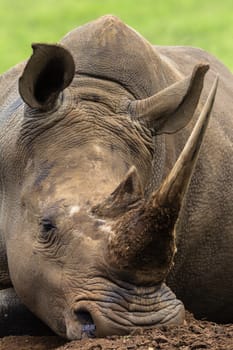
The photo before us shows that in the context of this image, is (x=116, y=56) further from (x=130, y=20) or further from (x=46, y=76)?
(x=130, y=20)

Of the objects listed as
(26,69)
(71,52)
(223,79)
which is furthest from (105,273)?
(223,79)

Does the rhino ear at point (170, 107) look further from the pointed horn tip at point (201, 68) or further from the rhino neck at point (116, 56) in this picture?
the rhino neck at point (116, 56)

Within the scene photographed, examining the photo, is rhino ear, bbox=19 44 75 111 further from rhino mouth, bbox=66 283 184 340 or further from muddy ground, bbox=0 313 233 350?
muddy ground, bbox=0 313 233 350

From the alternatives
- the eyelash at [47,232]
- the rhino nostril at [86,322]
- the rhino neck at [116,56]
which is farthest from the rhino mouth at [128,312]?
the rhino neck at [116,56]

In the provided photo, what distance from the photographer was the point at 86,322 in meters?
7.63

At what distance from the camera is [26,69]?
8438 mm

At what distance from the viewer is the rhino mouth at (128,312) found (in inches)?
295

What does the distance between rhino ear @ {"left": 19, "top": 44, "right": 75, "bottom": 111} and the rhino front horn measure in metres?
1.28

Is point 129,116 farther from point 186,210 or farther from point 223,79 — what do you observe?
point 223,79

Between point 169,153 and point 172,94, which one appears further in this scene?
point 169,153

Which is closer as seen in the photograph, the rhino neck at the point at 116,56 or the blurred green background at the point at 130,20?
the rhino neck at the point at 116,56

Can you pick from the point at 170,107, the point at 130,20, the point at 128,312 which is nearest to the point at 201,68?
the point at 170,107

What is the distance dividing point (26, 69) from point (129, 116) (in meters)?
0.70

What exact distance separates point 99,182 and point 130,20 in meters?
19.7
